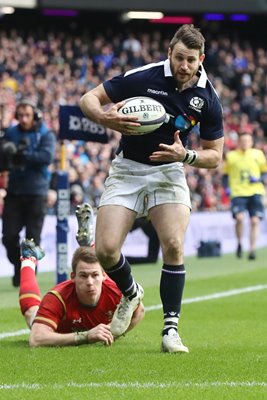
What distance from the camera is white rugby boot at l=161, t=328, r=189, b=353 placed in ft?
26.4

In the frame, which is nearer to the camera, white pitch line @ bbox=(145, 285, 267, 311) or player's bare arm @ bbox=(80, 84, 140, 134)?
player's bare arm @ bbox=(80, 84, 140, 134)

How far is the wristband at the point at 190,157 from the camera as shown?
7980 millimetres

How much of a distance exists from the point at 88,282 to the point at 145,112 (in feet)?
4.21

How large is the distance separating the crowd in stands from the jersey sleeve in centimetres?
929

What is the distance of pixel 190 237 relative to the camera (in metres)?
21.8

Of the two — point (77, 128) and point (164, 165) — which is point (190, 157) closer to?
point (164, 165)

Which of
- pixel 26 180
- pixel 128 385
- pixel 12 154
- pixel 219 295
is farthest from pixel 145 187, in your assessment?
pixel 26 180

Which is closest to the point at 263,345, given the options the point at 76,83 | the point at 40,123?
the point at 40,123

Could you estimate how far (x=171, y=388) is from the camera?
6512 mm

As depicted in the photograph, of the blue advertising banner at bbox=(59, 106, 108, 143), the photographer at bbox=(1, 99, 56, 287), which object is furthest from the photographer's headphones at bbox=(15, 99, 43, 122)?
the blue advertising banner at bbox=(59, 106, 108, 143)

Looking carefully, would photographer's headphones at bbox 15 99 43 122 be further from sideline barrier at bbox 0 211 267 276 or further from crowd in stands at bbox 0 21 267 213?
crowd in stands at bbox 0 21 267 213

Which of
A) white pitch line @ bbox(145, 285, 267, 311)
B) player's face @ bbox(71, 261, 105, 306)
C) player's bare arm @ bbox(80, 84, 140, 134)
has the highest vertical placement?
player's bare arm @ bbox(80, 84, 140, 134)

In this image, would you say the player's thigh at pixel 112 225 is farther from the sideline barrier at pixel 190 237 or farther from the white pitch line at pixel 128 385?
the sideline barrier at pixel 190 237

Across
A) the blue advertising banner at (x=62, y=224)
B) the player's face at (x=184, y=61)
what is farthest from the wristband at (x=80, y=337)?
the blue advertising banner at (x=62, y=224)
